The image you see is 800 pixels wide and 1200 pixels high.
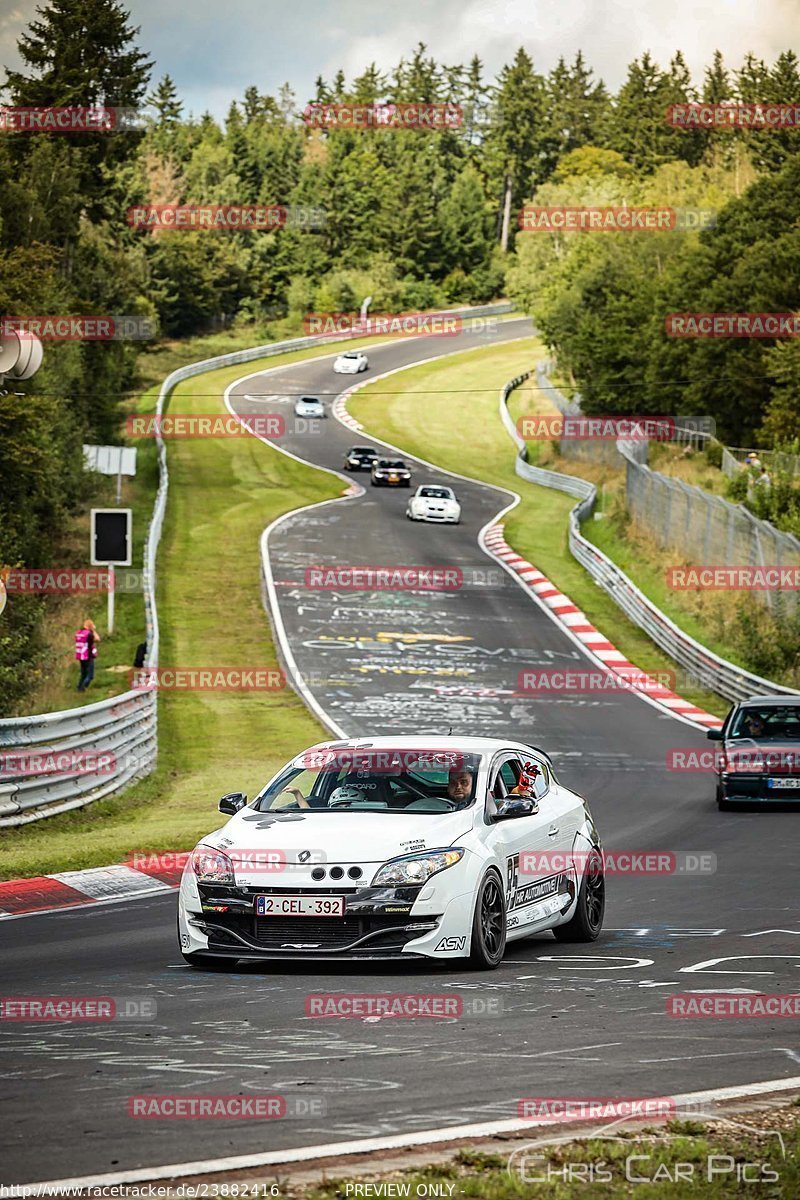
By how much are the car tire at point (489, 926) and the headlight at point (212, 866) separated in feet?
4.86

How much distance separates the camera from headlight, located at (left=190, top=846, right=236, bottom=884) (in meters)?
10.1

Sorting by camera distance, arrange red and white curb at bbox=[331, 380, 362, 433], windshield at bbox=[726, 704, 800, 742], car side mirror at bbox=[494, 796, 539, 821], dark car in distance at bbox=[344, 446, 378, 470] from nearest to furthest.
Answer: car side mirror at bbox=[494, 796, 539, 821] → windshield at bbox=[726, 704, 800, 742] → dark car in distance at bbox=[344, 446, 378, 470] → red and white curb at bbox=[331, 380, 362, 433]

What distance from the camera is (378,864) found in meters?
9.87

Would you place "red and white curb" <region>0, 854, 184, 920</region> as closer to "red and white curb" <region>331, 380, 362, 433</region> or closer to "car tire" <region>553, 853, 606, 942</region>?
"car tire" <region>553, 853, 606, 942</region>

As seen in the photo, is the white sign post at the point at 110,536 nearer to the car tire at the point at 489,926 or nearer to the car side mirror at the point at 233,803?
the car side mirror at the point at 233,803

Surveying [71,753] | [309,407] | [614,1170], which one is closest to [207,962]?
[614,1170]

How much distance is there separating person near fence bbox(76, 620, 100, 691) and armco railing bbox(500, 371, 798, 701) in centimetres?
1276

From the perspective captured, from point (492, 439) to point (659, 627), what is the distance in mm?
43983

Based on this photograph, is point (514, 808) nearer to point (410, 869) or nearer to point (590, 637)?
point (410, 869)

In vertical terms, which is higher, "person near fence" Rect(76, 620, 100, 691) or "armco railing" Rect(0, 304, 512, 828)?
"armco railing" Rect(0, 304, 512, 828)

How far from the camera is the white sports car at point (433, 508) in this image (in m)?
57.4

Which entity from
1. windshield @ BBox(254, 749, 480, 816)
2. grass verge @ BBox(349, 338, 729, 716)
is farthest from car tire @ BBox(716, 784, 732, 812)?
windshield @ BBox(254, 749, 480, 816)

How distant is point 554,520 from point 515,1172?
180ft

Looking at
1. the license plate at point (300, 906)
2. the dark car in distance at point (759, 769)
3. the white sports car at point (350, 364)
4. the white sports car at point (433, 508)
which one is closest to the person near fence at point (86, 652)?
the dark car in distance at point (759, 769)
